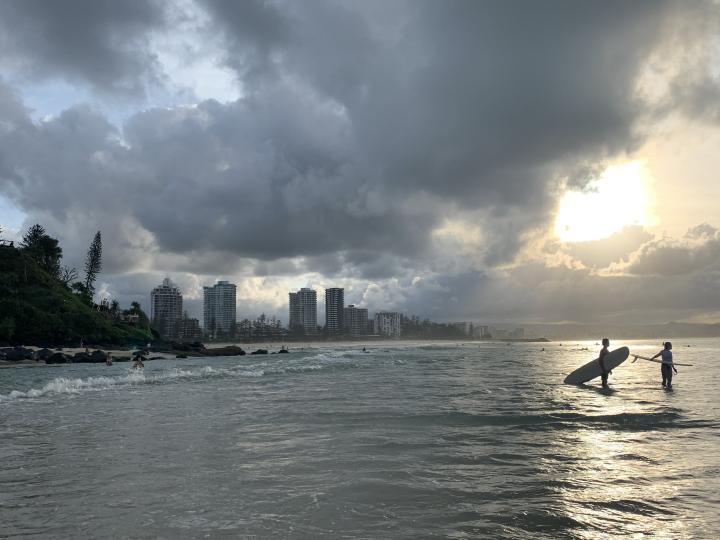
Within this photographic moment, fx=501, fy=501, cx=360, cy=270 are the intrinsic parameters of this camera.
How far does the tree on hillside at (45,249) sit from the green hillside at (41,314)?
464 inches

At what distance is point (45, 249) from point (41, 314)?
153 ft

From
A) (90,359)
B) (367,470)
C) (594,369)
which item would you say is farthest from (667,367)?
(90,359)

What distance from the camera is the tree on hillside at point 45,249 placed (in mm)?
126469

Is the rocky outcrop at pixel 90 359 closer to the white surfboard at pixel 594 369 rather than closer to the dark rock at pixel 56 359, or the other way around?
the dark rock at pixel 56 359

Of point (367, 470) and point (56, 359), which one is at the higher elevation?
point (367, 470)

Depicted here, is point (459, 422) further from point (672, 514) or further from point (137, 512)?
point (137, 512)

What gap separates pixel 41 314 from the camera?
92312 millimetres

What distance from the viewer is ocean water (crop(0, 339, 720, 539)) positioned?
6934 millimetres

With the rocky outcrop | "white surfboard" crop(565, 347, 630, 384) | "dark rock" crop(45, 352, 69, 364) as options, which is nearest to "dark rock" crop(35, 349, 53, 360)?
"dark rock" crop(45, 352, 69, 364)

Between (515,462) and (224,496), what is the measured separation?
5.86 meters

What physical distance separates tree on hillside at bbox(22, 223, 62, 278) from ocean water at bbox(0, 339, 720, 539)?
127 m

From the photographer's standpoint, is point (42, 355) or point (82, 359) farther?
point (42, 355)

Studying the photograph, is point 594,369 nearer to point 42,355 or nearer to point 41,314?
point 42,355

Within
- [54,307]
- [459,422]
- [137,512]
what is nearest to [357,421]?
[459,422]
